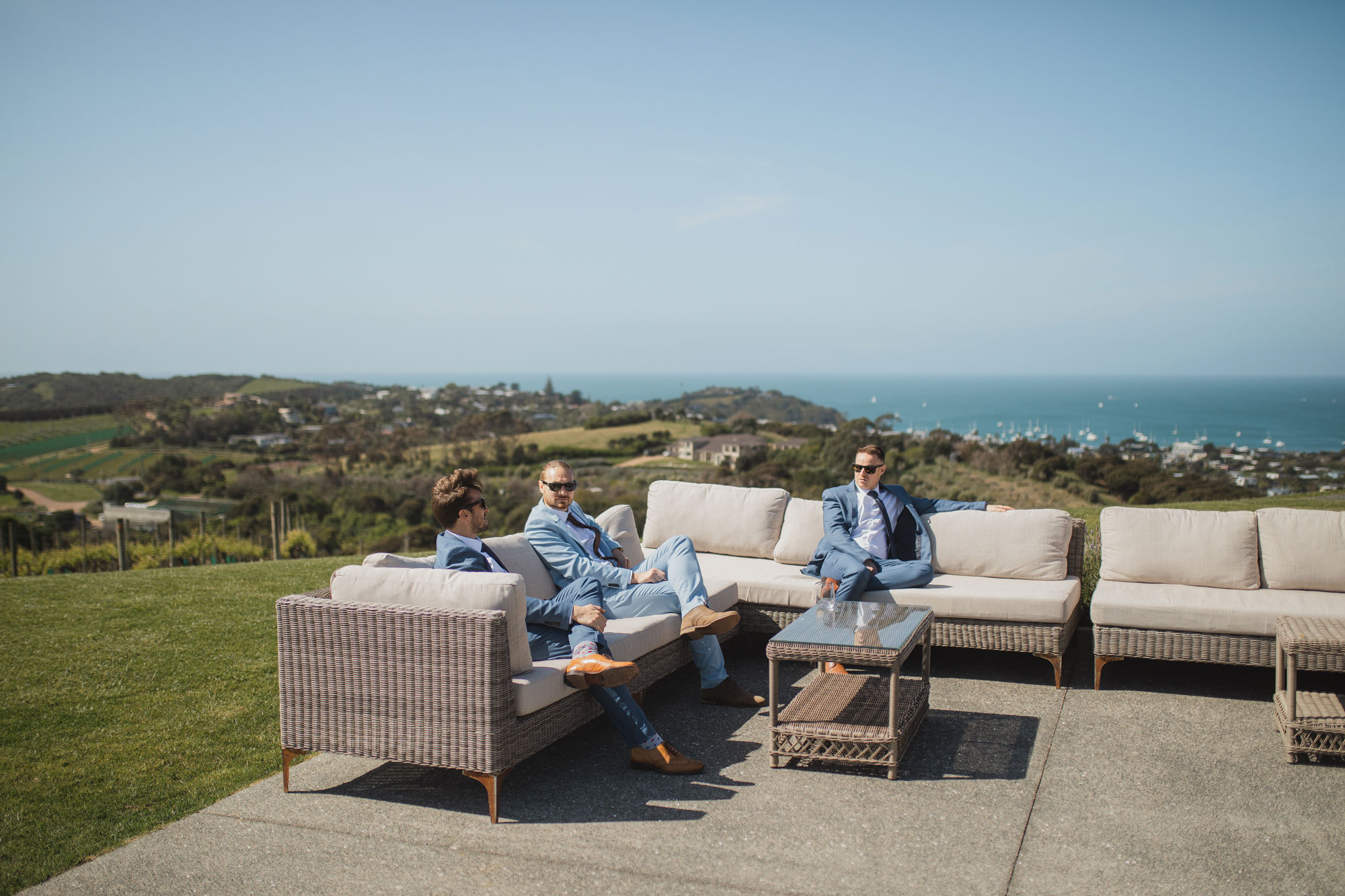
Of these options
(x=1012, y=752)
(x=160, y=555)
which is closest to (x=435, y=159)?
(x=160, y=555)

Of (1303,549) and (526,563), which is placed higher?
(526,563)

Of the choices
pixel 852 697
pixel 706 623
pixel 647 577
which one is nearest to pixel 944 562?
pixel 852 697

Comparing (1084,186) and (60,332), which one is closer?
(1084,186)

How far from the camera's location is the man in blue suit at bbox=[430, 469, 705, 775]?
315cm

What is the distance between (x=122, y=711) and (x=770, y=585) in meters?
3.18

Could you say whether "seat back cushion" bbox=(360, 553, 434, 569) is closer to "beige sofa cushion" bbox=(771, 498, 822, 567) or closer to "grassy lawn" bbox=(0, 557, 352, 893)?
"grassy lawn" bbox=(0, 557, 352, 893)

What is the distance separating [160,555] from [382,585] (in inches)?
460

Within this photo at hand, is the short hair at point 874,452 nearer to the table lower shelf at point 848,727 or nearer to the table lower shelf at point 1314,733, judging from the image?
the table lower shelf at point 848,727

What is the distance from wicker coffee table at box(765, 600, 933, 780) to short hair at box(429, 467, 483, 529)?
4.23 ft

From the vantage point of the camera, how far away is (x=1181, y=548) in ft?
15.1

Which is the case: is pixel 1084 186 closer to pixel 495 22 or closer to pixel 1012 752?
pixel 495 22

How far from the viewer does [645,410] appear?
98.9 ft

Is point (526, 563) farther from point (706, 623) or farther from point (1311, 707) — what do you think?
point (1311, 707)

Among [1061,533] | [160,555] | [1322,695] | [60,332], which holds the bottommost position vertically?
[160,555]
